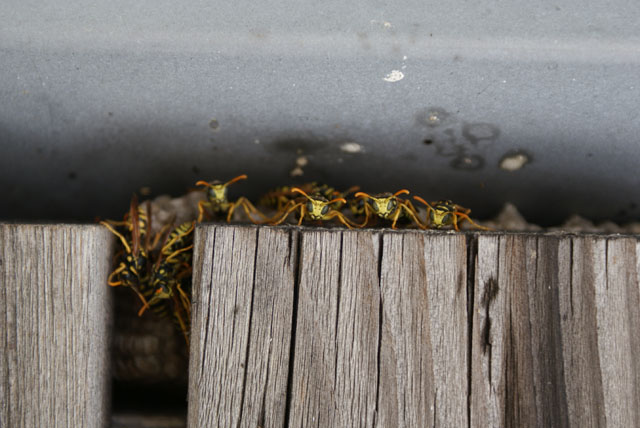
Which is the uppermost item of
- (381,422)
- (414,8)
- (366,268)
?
(414,8)

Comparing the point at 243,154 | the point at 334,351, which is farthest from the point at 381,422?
the point at 243,154

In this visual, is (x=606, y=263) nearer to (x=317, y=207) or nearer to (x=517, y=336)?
(x=517, y=336)

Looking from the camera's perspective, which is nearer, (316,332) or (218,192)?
(316,332)

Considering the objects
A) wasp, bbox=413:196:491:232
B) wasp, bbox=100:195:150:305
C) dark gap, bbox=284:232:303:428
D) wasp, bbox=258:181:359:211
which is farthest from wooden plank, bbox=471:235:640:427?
wasp, bbox=100:195:150:305

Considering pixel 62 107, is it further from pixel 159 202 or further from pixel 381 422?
pixel 381 422

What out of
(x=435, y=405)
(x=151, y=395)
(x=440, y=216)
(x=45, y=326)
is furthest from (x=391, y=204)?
(x=151, y=395)

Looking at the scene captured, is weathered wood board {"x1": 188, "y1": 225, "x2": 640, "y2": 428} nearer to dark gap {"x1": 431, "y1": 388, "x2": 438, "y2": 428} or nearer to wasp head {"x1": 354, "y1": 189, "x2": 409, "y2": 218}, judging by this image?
dark gap {"x1": 431, "y1": 388, "x2": 438, "y2": 428}

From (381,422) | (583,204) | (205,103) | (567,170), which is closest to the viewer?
(381,422)
